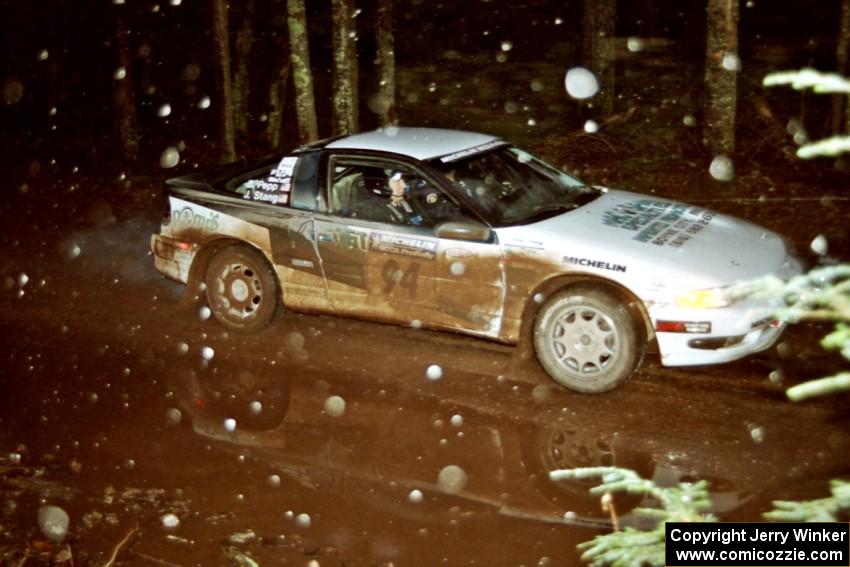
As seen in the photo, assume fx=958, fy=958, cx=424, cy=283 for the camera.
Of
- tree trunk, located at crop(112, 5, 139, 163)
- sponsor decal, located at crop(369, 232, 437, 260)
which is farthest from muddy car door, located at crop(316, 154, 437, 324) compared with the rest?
tree trunk, located at crop(112, 5, 139, 163)

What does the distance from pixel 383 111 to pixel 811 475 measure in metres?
8.89

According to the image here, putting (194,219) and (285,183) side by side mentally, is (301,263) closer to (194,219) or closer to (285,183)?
(285,183)

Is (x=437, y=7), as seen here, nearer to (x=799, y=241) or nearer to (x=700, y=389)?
(x=799, y=241)

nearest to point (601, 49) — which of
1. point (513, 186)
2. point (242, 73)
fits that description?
point (242, 73)

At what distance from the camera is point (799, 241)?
29.9 ft

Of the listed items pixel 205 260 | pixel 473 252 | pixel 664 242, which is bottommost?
pixel 205 260

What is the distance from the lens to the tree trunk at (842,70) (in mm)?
11188

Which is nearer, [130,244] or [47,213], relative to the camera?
[130,244]

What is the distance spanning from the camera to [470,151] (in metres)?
7.12

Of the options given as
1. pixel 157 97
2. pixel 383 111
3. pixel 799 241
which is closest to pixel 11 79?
pixel 157 97

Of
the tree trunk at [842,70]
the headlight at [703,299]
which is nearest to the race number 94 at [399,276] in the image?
the headlight at [703,299]

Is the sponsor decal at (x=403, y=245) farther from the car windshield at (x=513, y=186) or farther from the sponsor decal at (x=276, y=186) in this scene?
the sponsor decal at (x=276, y=186)

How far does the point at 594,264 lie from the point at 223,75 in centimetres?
891

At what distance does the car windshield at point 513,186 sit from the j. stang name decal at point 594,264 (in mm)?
495
